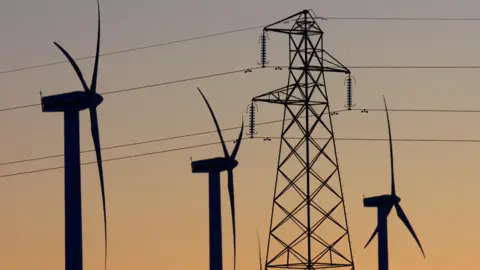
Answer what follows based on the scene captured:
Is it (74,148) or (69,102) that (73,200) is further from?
(69,102)

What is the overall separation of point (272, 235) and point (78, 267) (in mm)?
14859

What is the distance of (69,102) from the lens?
190625mm

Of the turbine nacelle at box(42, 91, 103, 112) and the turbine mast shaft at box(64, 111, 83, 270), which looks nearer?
the turbine mast shaft at box(64, 111, 83, 270)

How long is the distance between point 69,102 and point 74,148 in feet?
15.8

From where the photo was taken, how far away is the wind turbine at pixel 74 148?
185m

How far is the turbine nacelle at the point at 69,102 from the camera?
19038 cm

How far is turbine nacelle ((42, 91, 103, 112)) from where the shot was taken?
7495 inches

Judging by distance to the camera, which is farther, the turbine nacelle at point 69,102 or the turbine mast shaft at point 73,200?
the turbine nacelle at point 69,102

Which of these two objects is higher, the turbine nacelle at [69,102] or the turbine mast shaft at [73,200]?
the turbine nacelle at [69,102]

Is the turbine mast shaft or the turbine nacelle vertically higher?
the turbine nacelle

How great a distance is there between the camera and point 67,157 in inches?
7357

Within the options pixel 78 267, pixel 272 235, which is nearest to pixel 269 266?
pixel 272 235

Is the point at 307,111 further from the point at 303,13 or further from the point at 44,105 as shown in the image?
the point at 44,105

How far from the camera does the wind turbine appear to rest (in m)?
185
